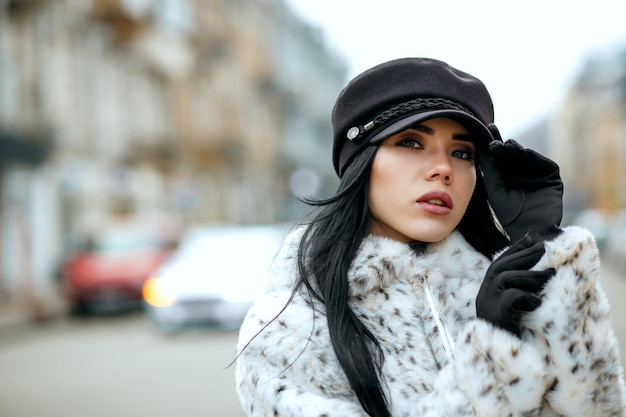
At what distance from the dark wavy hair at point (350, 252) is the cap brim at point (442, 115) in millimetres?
58

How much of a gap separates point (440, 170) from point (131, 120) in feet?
79.0

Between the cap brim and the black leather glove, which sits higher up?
the cap brim

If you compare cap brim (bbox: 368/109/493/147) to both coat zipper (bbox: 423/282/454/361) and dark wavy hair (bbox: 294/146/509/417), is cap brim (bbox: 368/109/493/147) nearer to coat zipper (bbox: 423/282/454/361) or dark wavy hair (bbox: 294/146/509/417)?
dark wavy hair (bbox: 294/146/509/417)

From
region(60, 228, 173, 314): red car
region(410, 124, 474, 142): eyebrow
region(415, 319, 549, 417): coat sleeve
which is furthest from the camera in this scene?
region(60, 228, 173, 314): red car

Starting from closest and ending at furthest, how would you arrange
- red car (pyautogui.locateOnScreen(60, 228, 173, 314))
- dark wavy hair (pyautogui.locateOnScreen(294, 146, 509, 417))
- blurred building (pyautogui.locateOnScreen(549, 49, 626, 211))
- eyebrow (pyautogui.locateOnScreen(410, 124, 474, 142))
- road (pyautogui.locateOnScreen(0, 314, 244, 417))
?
dark wavy hair (pyautogui.locateOnScreen(294, 146, 509, 417))
eyebrow (pyautogui.locateOnScreen(410, 124, 474, 142))
road (pyautogui.locateOnScreen(0, 314, 244, 417))
red car (pyautogui.locateOnScreen(60, 228, 173, 314))
blurred building (pyautogui.locateOnScreen(549, 49, 626, 211))

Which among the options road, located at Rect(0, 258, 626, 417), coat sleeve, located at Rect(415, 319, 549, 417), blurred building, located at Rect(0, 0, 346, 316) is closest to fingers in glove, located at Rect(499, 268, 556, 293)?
coat sleeve, located at Rect(415, 319, 549, 417)

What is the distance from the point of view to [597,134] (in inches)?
2562

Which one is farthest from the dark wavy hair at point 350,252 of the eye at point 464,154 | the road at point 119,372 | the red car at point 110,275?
the red car at point 110,275

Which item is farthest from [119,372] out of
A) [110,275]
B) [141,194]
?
[141,194]

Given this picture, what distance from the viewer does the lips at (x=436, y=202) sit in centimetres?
173

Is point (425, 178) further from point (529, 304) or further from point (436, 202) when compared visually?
point (529, 304)

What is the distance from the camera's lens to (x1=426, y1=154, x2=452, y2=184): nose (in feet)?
5.61

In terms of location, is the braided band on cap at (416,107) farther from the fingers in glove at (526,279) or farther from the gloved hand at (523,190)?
the fingers in glove at (526,279)

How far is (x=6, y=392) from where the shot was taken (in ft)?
25.0
